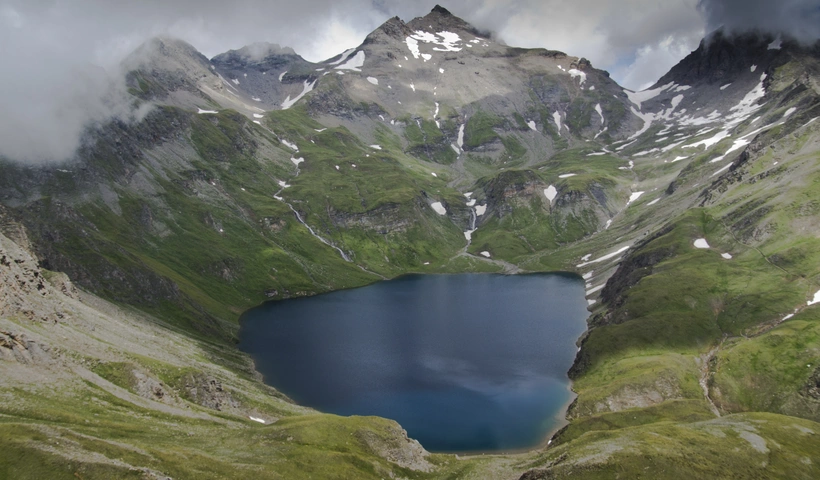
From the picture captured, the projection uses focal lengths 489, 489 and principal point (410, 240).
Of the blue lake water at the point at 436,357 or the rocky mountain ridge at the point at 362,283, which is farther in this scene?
the blue lake water at the point at 436,357

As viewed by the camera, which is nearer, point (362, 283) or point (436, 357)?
point (436, 357)

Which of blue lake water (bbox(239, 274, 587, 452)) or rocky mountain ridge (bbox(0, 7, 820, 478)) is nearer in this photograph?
rocky mountain ridge (bbox(0, 7, 820, 478))

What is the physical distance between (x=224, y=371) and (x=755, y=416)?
80923mm

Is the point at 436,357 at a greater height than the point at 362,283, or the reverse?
the point at 362,283

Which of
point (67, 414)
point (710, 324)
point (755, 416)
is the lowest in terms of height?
point (67, 414)

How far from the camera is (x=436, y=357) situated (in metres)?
106

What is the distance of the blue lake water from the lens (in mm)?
78438

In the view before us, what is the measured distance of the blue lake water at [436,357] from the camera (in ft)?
257

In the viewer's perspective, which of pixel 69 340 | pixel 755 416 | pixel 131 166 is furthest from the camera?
pixel 131 166

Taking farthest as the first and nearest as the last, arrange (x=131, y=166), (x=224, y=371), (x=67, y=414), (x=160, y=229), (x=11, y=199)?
(x=131, y=166) → (x=160, y=229) → (x=11, y=199) → (x=224, y=371) → (x=67, y=414)

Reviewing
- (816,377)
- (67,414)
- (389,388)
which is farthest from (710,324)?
(67,414)

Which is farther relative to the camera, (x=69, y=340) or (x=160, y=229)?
(x=160, y=229)

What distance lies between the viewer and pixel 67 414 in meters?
42.5

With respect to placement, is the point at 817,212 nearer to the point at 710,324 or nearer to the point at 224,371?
the point at 710,324
